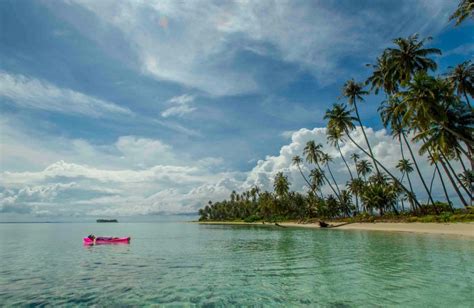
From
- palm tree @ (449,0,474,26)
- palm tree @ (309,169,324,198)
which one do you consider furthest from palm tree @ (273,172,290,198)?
palm tree @ (449,0,474,26)

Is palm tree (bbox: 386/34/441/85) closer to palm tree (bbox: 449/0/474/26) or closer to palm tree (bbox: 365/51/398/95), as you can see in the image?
palm tree (bbox: 365/51/398/95)

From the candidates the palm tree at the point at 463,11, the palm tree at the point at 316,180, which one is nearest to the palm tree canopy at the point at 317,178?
the palm tree at the point at 316,180

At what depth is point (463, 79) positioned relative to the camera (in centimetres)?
4200

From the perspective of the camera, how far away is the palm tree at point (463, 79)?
1623 inches

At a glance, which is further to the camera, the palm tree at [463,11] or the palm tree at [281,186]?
the palm tree at [281,186]

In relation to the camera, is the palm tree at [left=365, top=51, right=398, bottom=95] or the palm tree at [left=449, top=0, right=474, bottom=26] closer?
the palm tree at [left=449, top=0, right=474, bottom=26]

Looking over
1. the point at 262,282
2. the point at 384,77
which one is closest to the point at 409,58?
the point at 384,77

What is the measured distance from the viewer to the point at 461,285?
10.4 meters

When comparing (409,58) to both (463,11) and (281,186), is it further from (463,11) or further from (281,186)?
(281,186)

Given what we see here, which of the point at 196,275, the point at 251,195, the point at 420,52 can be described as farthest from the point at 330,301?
the point at 251,195

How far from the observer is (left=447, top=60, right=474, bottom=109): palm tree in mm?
41219

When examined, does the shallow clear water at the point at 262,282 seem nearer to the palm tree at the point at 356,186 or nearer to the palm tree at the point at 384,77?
the palm tree at the point at 384,77

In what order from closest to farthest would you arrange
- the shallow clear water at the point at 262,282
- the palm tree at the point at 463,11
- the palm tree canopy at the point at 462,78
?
1. the shallow clear water at the point at 262,282
2. the palm tree at the point at 463,11
3. the palm tree canopy at the point at 462,78

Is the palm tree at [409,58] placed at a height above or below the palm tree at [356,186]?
above
